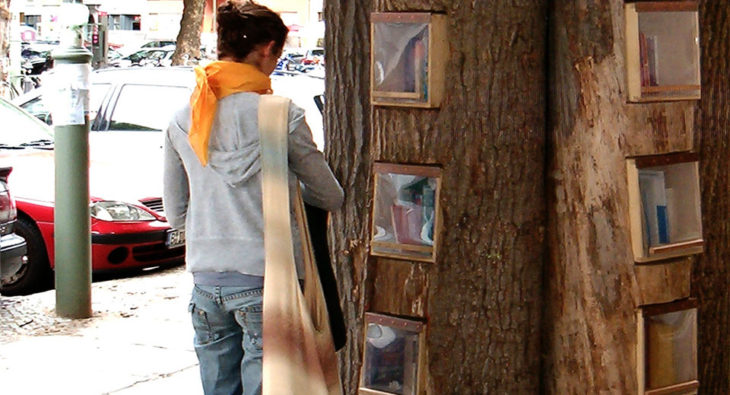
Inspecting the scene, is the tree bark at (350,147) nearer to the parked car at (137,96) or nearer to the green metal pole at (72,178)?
the green metal pole at (72,178)

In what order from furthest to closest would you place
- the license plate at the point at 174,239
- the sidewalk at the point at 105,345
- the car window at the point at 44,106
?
the car window at the point at 44,106
the license plate at the point at 174,239
the sidewalk at the point at 105,345

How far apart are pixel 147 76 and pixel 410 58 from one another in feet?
25.3

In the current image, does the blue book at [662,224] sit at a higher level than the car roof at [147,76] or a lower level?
lower

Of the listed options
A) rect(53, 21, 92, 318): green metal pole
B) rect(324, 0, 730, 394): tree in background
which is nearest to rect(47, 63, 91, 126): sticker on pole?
rect(53, 21, 92, 318): green metal pole

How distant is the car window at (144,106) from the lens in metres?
10.8

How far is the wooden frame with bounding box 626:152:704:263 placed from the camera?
3457 mm

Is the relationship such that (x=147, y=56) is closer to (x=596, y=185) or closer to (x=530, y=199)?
(x=530, y=199)

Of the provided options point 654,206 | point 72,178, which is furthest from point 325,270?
point 72,178

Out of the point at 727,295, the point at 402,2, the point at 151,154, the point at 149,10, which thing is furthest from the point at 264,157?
the point at 149,10

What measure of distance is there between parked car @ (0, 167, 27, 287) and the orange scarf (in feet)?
12.2

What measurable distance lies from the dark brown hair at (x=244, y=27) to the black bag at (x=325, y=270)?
1.82 ft

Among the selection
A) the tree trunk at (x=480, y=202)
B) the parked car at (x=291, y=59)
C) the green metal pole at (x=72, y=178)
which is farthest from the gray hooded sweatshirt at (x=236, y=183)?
the parked car at (x=291, y=59)

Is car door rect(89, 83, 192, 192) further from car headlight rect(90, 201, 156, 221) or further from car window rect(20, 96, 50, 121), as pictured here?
car headlight rect(90, 201, 156, 221)

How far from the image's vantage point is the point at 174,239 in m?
9.12
